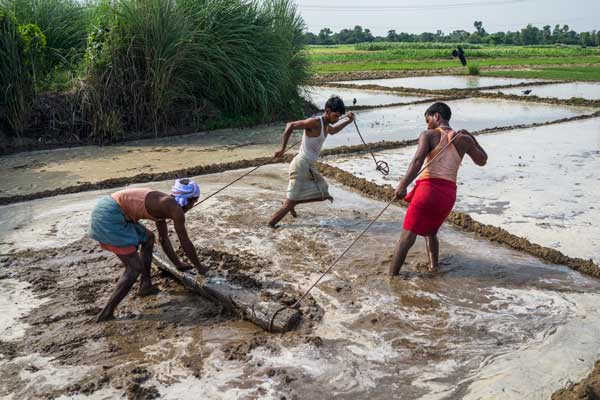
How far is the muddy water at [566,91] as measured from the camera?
1817 centimetres

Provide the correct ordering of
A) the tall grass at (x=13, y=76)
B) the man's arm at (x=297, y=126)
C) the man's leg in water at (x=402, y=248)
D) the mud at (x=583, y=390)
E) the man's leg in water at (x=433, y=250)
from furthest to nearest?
the tall grass at (x=13, y=76), the man's arm at (x=297, y=126), the man's leg in water at (x=433, y=250), the man's leg in water at (x=402, y=248), the mud at (x=583, y=390)

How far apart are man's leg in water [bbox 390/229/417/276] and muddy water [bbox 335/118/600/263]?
1.62 metres

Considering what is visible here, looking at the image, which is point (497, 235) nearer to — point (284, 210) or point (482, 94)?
point (284, 210)

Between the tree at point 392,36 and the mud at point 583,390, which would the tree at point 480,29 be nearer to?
the tree at point 392,36

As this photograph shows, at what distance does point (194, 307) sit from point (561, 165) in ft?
21.3

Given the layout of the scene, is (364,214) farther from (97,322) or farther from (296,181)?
(97,322)

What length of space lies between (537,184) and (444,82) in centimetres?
1681

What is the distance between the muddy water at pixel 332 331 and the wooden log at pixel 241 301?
83 mm

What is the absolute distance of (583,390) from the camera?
3.24m

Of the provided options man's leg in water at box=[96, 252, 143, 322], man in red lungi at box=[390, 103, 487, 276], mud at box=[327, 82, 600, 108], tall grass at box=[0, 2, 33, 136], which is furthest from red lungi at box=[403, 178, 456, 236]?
mud at box=[327, 82, 600, 108]

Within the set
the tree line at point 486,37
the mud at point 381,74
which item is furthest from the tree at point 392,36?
the mud at point 381,74

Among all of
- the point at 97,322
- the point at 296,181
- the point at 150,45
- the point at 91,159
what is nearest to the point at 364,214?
the point at 296,181

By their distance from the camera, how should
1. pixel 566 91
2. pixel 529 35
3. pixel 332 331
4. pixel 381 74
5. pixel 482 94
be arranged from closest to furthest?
pixel 332 331 < pixel 482 94 < pixel 566 91 < pixel 381 74 < pixel 529 35

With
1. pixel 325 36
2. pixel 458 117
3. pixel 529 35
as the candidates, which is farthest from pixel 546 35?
pixel 458 117
